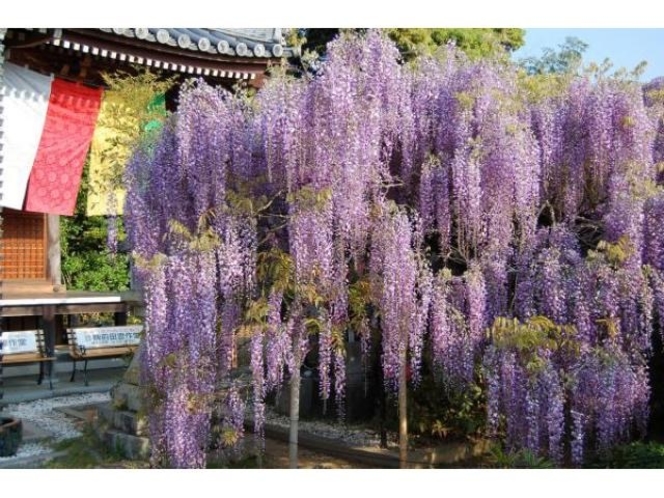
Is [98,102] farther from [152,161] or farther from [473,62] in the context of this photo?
[473,62]

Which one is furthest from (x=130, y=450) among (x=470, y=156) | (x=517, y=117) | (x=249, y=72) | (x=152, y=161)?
(x=249, y=72)

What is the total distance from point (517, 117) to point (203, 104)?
2620 millimetres

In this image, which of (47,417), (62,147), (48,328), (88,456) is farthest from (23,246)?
(88,456)

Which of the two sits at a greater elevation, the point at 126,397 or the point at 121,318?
the point at 121,318

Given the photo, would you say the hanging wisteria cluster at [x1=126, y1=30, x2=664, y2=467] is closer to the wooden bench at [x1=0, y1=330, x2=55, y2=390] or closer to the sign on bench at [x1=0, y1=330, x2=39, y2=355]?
the wooden bench at [x1=0, y1=330, x2=55, y2=390]

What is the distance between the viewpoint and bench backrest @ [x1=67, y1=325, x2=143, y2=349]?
1021cm

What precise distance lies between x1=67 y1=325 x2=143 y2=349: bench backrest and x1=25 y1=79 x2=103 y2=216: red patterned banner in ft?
6.18

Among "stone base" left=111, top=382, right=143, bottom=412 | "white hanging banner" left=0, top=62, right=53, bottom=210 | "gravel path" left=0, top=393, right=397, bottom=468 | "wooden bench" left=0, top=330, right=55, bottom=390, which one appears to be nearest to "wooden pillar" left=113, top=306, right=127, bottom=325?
"wooden bench" left=0, top=330, right=55, bottom=390

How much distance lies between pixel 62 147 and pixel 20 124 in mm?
638

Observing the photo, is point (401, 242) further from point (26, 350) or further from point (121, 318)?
point (121, 318)

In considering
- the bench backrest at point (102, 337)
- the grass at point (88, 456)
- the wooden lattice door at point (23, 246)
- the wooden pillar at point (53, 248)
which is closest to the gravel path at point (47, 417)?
the grass at point (88, 456)

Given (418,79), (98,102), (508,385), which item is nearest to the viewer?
(508,385)

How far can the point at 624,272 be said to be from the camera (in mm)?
5434

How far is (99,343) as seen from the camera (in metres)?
10.3
